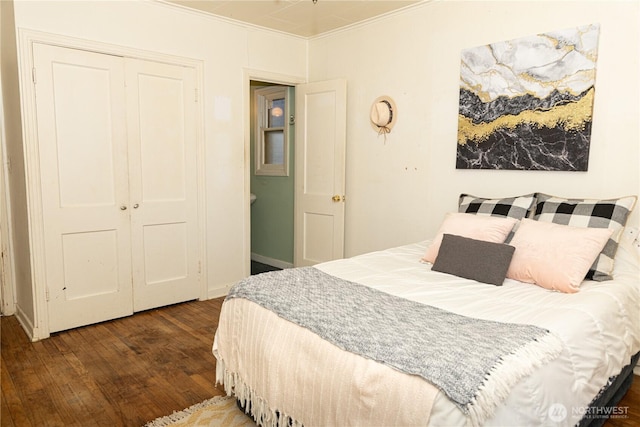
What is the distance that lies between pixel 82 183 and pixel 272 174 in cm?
232

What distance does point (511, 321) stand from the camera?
173cm

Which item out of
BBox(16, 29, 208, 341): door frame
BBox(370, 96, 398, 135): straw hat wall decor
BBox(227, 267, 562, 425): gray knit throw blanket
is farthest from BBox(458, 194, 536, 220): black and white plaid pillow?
BBox(16, 29, 208, 341): door frame

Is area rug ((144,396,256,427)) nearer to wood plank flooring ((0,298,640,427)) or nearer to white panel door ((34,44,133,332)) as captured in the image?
wood plank flooring ((0,298,640,427))

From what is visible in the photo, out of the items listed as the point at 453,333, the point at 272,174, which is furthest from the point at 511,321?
the point at 272,174

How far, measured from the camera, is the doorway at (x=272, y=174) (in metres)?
4.93

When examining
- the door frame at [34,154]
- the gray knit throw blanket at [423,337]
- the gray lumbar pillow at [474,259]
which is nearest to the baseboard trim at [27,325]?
the door frame at [34,154]

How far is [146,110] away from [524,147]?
9.32 feet

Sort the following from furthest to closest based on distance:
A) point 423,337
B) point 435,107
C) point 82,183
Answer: point 435,107
point 82,183
point 423,337

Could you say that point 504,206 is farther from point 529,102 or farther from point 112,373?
point 112,373

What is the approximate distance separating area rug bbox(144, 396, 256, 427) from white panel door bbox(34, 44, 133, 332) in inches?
61.9

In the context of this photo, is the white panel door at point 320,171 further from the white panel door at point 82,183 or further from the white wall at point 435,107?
the white panel door at point 82,183

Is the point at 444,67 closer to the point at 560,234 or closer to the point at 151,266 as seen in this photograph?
the point at 560,234

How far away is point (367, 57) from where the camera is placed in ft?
12.8

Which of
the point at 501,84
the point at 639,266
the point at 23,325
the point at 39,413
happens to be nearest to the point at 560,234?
the point at 639,266
